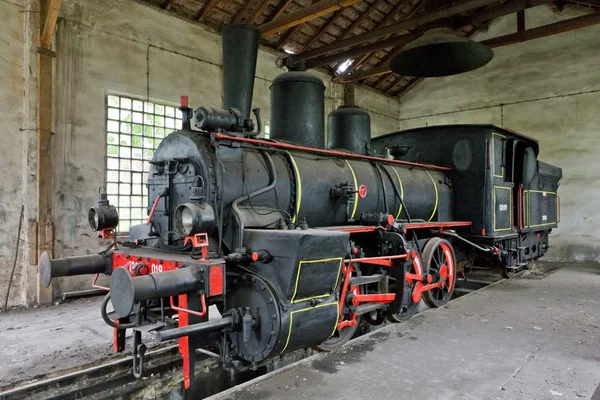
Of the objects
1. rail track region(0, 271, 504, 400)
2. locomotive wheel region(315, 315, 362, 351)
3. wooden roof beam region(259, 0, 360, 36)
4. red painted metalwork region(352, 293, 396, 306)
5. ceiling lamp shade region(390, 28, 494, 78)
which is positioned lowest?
rail track region(0, 271, 504, 400)

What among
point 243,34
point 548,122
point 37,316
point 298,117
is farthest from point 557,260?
point 37,316

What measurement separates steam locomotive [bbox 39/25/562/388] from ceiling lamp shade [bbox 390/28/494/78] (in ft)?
3.01

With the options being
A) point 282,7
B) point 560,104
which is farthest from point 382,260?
point 560,104

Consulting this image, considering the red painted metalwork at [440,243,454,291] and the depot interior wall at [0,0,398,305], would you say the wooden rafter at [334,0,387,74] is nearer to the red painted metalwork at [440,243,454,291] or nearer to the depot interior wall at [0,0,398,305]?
the depot interior wall at [0,0,398,305]

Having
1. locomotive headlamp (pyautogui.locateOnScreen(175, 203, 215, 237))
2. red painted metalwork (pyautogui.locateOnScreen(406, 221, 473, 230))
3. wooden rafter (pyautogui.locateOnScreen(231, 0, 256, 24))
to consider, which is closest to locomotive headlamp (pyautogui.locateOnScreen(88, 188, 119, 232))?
locomotive headlamp (pyautogui.locateOnScreen(175, 203, 215, 237))

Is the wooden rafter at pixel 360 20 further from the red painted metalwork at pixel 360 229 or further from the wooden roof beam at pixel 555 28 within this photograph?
the red painted metalwork at pixel 360 229

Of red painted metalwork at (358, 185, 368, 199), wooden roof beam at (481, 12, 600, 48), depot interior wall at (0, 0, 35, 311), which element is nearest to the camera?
red painted metalwork at (358, 185, 368, 199)

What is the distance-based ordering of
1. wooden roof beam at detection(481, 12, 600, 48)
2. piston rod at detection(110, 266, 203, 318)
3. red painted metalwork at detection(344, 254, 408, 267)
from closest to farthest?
piston rod at detection(110, 266, 203, 318), red painted metalwork at detection(344, 254, 408, 267), wooden roof beam at detection(481, 12, 600, 48)

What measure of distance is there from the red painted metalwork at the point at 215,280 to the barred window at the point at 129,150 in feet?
15.8

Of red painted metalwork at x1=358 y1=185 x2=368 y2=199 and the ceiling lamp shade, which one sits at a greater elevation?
the ceiling lamp shade

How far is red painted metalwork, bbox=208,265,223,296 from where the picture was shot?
2713mm

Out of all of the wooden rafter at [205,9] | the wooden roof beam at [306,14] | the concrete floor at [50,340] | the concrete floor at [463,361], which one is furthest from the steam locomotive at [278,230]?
the wooden rafter at [205,9]

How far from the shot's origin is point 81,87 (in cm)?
645

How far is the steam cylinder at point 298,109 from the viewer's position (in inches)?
180
